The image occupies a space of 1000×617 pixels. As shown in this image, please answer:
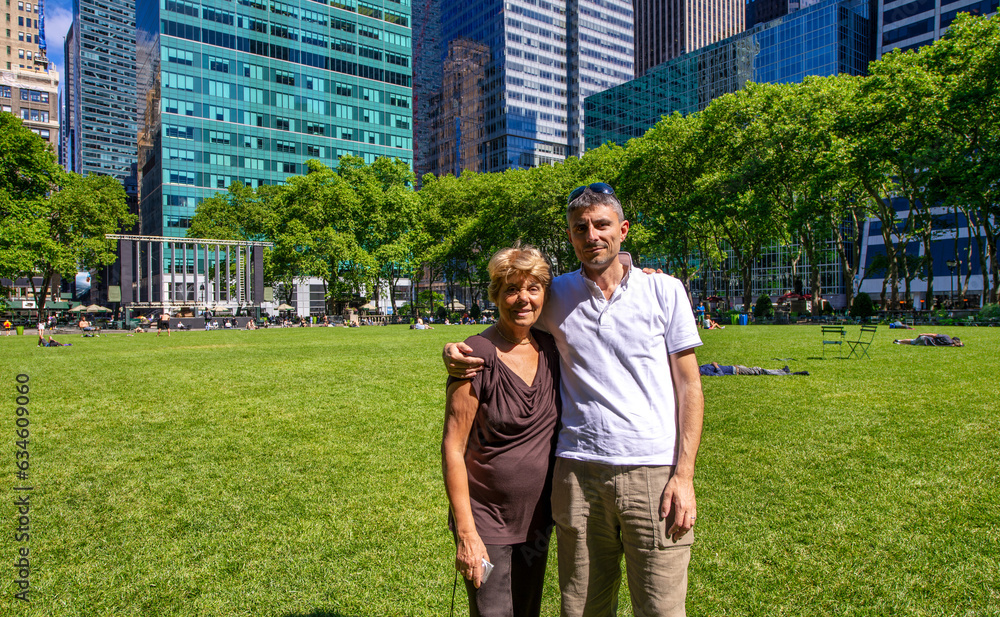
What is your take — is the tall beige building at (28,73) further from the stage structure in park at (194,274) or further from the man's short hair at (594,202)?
the man's short hair at (594,202)

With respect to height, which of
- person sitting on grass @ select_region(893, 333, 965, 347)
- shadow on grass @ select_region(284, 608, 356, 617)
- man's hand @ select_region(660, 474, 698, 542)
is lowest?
shadow on grass @ select_region(284, 608, 356, 617)

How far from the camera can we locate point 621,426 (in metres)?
2.46

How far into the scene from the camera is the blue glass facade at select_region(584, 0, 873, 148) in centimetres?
8762

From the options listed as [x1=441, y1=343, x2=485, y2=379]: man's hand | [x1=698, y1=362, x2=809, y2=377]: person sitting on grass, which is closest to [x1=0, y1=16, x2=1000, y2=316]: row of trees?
[x1=698, y1=362, x2=809, y2=377]: person sitting on grass

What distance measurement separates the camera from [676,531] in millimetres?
→ 2453

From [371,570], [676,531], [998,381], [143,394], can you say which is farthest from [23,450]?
[998,381]

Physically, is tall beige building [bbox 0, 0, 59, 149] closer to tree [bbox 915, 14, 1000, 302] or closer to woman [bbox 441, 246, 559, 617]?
tree [bbox 915, 14, 1000, 302]

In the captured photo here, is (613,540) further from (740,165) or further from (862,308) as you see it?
(862,308)

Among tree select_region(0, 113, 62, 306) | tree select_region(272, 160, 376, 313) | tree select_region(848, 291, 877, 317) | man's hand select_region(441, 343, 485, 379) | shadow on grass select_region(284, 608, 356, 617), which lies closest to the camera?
man's hand select_region(441, 343, 485, 379)

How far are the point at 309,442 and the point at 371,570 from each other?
4.04 meters

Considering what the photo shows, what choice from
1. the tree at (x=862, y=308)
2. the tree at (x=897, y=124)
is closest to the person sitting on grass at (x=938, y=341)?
the tree at (x=897, y=124)

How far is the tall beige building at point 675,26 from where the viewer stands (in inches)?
6609

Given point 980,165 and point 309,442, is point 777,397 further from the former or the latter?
point 980,165

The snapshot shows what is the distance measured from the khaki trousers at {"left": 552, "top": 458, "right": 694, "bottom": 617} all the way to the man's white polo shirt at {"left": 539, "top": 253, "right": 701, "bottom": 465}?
87mm
